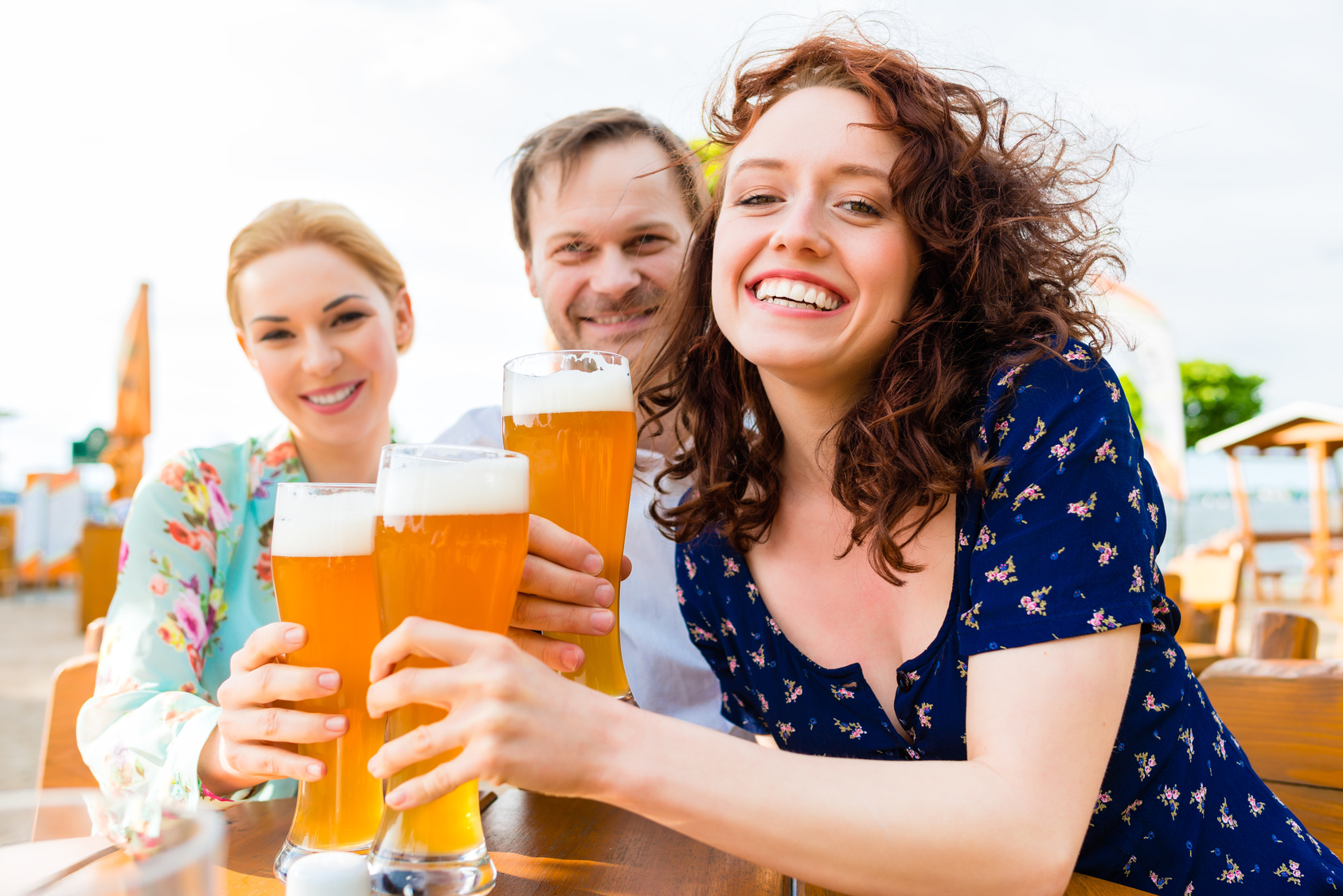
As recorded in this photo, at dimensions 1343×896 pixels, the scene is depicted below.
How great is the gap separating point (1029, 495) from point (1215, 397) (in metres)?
39.4

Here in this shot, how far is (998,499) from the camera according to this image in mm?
1263

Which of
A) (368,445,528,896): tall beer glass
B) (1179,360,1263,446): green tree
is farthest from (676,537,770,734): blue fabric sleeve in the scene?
(1179,360,1263,446): green tree

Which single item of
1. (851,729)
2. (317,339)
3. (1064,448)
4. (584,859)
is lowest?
(584,859)

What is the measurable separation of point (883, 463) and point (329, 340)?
162 centimetres

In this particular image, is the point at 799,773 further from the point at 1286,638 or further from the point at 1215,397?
the point at 1215,397

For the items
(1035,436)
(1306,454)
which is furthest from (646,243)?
(1306,454)

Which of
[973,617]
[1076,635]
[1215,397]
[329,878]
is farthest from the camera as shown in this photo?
[1215,397]

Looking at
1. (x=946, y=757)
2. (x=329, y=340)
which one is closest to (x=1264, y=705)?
(x=946, y=757)

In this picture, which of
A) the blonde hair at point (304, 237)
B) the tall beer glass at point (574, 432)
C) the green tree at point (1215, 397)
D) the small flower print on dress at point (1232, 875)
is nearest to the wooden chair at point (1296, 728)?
the small flower print on dress at point (1232, 875)

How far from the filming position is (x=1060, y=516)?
117cm

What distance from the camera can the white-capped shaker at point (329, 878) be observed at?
89 cm

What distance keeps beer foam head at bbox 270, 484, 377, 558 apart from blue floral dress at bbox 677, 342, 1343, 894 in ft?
2.72

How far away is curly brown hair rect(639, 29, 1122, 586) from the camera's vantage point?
4.66 feet

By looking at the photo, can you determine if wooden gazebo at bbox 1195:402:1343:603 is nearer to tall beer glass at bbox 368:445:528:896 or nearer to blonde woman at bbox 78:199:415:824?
blonde woman at bbox 78:199:415:824
